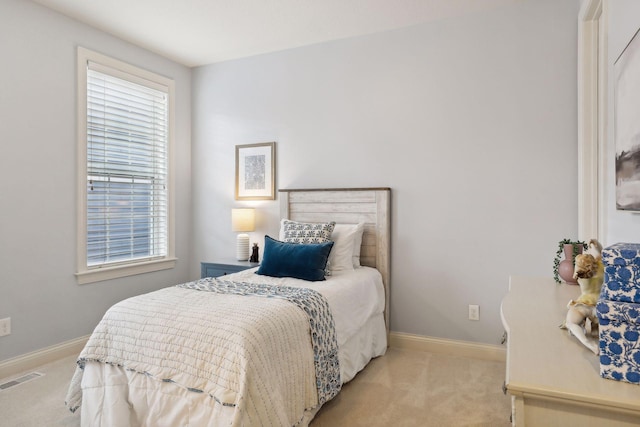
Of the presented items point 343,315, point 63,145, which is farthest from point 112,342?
point 63,145

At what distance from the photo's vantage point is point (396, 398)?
Result: 2.50 metres

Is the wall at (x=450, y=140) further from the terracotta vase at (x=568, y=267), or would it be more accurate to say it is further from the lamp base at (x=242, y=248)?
the terracotta vase at (x=568, y=267)

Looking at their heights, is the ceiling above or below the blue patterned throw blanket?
above

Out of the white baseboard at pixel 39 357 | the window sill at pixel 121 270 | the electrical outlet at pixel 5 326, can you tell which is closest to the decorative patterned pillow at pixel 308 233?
the window sill at pixel 121 270

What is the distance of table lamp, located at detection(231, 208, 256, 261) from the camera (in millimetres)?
3916

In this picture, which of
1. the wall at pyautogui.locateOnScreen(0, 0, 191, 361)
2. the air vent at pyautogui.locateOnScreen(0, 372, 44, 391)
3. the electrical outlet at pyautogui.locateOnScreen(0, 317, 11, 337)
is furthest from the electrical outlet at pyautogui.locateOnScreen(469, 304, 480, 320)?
the electrical outlet at pyautogui.locateOnScreen(0, 317, 11, 337)

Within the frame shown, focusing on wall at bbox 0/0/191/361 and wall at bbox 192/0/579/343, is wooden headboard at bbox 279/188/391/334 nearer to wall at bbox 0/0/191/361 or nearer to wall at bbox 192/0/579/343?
wall at bbox 192/0/579/343

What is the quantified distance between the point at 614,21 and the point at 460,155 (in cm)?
139

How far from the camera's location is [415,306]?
3.35m

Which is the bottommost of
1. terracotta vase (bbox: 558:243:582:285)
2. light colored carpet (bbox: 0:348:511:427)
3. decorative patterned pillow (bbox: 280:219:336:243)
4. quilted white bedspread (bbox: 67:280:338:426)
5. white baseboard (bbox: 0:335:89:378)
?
light colored carpet (bbox: 0:348:511:427)

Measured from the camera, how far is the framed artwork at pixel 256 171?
3975mm

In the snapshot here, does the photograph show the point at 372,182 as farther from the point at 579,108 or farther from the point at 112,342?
the point at 112,342

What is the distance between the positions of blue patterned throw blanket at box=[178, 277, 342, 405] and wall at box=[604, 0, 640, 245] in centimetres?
153

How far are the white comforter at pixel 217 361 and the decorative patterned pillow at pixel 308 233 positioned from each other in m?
1.02
